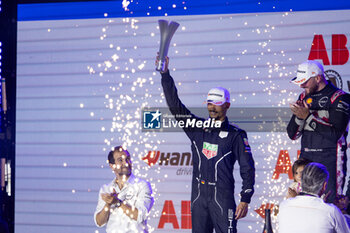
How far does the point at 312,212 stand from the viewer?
2.93m

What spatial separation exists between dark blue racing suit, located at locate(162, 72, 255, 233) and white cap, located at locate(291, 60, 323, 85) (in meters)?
0.69

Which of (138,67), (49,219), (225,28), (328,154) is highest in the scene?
(225,28)

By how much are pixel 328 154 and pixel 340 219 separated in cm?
145

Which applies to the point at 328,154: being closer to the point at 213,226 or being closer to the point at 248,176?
the point at 248,176

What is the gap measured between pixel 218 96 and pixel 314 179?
1.75m

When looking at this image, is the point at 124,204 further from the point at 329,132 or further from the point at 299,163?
the point at 329,132

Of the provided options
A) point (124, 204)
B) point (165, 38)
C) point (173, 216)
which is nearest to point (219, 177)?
point (173, 216)

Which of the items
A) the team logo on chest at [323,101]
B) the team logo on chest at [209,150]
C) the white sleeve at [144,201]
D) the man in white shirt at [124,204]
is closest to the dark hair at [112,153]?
the man in white shirt at [124,204]

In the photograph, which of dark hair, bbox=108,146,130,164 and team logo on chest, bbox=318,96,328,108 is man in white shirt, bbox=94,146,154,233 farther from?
team logo on chest, bbox=318,96,328,108

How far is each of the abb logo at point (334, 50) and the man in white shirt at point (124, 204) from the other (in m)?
1.92

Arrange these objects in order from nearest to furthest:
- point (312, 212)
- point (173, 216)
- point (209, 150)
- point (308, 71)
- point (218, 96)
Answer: point (312, 212) → point (308, 71) → point (209, 150) → point (218, 96) → point (173, 216)

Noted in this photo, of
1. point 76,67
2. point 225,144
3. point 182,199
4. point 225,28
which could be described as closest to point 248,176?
point 225,144

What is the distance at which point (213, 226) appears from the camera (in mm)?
4434

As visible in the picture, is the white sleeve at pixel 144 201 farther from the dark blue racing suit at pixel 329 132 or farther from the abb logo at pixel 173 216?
the dark blue racing suit at pixel 329 132
